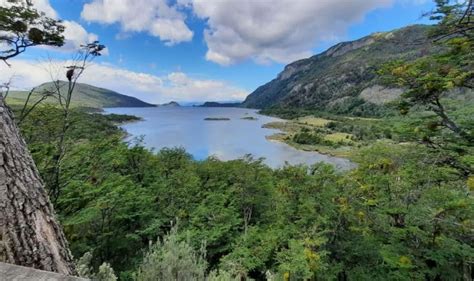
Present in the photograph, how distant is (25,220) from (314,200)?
11.5 meters

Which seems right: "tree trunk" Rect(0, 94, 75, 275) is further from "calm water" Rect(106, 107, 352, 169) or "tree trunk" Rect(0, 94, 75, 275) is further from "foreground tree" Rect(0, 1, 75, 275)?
"calm water" Rect(106, 107, 352, 169)

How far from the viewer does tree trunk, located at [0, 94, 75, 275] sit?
58.7 inches

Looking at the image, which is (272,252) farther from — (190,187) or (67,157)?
(67,157)

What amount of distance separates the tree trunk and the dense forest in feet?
14.3

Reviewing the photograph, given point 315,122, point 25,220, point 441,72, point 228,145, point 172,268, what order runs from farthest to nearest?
point 315,122
point 228,145
point 441,72
point 172,268
point 25,220

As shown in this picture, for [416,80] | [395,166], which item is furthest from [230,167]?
[416,80]

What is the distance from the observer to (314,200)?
12.2m

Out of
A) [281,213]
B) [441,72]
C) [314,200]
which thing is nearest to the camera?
[441,72]

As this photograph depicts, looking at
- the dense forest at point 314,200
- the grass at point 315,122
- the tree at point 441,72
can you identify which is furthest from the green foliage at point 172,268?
the grass at point 315,122

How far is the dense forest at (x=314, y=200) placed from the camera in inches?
263

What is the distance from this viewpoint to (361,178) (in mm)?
13000

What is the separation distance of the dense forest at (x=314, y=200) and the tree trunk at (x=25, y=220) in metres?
4.35

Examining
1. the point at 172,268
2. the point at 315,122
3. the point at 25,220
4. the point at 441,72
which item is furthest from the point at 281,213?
the point at 315,122

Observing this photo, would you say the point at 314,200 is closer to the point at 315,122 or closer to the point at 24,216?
the point at 24,216
